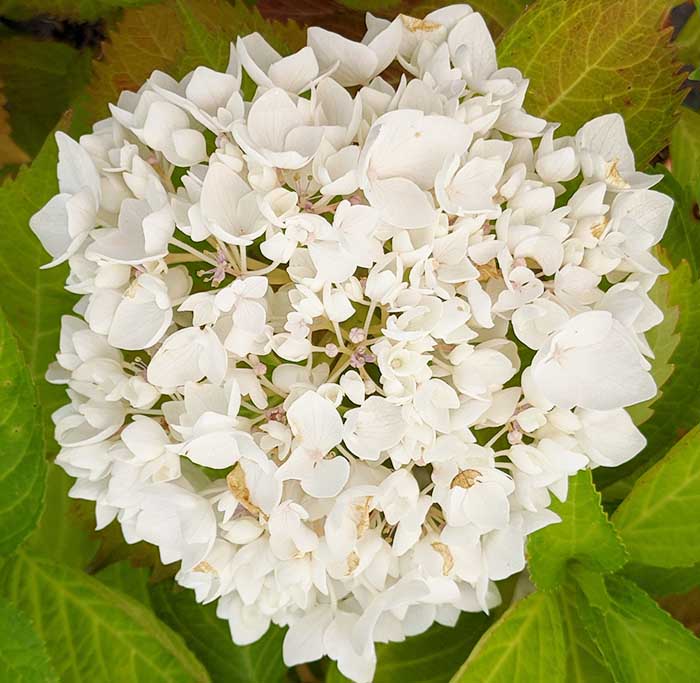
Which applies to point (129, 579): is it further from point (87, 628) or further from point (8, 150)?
point (8, 150)

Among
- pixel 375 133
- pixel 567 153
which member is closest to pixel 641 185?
pixel 567 153

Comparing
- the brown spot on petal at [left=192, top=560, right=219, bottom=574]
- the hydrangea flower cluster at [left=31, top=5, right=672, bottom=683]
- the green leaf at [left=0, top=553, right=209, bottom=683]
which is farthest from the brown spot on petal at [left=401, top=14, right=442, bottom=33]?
the green leaf at [left=0, top=553, right=209, bottom=683]

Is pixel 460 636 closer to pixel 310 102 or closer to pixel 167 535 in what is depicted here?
pixel 167 535

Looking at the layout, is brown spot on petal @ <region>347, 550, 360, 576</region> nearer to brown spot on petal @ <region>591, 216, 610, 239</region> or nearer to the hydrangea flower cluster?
the hydrangea flower cluster

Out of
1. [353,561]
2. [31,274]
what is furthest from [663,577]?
[31,274]

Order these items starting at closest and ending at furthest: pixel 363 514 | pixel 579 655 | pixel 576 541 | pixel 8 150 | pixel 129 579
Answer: pixel 363 514
pixel 576 541
pixel 579 655
pixel 129 579
pixel 8 150

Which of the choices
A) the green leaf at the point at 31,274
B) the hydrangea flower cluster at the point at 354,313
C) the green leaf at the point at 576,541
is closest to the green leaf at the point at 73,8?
the green leaf at the point at 31,274
